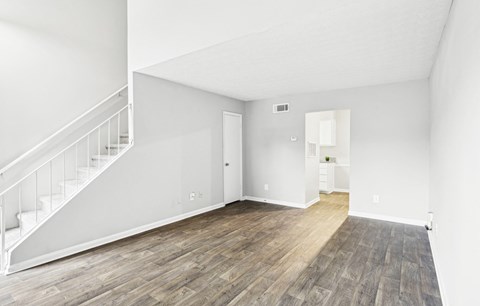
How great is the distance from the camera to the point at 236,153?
5691 millimetres

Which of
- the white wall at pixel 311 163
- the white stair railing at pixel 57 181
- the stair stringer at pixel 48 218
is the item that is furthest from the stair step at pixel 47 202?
the white wall at pixel 311 163

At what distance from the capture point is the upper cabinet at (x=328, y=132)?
23.4 feet

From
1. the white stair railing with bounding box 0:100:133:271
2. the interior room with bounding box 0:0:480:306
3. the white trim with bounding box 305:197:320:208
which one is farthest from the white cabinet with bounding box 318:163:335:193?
the white stair railing with bounding box 0:100:133:271

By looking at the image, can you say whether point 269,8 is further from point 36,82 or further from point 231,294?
point 36,82

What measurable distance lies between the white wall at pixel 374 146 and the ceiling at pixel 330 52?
0.32 meters

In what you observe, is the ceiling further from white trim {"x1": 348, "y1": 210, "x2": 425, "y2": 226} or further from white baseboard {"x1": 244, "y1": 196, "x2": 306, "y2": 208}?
white baseboard {"x1": 244, "y1": 196, "x2": 306, "y2": 208}

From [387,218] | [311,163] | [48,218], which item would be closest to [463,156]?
[387,218]

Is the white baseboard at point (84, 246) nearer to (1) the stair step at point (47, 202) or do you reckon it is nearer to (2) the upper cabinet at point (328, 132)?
(1) the stair step at point (47, 202)

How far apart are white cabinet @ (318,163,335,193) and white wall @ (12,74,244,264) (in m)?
3.35

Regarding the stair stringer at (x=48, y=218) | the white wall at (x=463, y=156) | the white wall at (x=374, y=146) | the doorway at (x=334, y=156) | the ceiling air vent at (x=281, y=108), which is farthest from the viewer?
the doorway at (x=334, y=156)

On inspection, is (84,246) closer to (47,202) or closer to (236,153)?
(47,202)

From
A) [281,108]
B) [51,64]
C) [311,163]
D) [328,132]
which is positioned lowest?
[311,163]

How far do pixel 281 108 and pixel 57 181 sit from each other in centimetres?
449

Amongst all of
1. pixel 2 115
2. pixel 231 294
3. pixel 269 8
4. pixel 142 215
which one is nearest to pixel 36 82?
pixel 2 115
